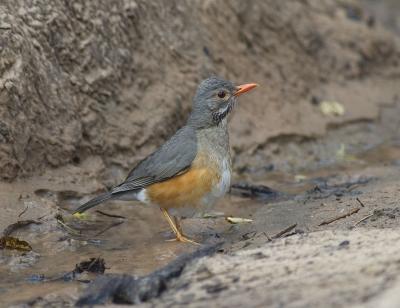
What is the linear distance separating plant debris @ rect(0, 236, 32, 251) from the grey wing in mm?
1070

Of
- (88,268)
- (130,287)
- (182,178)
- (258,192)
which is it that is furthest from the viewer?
(258,192)

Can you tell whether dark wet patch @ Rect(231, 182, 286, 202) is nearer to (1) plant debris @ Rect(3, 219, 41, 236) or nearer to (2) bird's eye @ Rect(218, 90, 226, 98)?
(2) bird's eye @ Rect(218, 90, 226, 98)

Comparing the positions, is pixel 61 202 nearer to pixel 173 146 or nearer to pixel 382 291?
pixel 173 146

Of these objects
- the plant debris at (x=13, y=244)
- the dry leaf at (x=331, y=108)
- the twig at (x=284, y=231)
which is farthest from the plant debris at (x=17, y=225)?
the dry leaf at (x=331, y=108)

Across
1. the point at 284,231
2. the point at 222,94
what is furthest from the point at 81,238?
the point at 222,94

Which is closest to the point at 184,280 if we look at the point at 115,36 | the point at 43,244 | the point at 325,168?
the point at 43,244

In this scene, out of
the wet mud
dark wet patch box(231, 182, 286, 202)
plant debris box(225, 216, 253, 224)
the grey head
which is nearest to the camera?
the wet mud

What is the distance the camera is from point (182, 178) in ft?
25.2

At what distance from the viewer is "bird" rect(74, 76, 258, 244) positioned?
764 centimetres

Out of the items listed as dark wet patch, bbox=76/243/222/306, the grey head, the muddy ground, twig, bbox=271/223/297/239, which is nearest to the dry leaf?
the muddy ground

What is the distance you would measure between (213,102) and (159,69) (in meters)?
1.96

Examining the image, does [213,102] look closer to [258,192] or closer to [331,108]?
[258,192]

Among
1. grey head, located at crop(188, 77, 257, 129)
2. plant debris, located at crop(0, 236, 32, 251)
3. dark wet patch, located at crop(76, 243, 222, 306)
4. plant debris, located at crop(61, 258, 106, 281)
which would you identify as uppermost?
grey head, located at crop(188, 77, 257, 129)

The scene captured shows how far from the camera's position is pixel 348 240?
18.6ft
